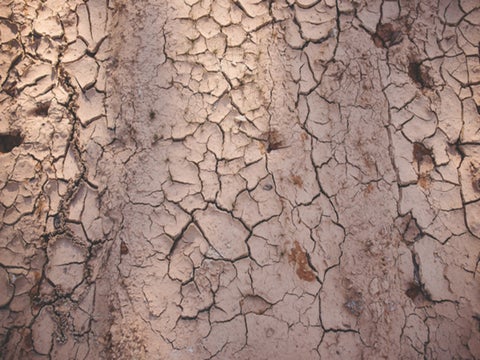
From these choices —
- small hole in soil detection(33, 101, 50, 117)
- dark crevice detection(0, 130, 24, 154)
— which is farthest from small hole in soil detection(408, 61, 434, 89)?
dark crevice detection(0, 130, 24, 154)

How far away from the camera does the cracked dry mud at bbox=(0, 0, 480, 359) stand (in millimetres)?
1538

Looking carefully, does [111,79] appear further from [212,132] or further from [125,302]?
[125,302]

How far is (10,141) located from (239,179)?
1.34 m

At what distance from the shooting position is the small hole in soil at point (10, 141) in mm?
1746

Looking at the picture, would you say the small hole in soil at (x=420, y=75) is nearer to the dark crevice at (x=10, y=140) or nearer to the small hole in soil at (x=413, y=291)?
the small hole in soil at (x=413, y=291)

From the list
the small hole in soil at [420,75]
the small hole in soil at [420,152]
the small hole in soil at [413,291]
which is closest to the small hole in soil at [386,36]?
the small hole in soil at [420,75]

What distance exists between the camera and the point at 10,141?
176cm

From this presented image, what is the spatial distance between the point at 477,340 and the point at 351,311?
0.63 meters

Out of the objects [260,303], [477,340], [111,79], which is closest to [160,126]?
[111,79]

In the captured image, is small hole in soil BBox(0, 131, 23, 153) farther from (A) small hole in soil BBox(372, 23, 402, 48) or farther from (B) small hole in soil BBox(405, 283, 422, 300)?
(B) small hole in soil BBox(405, 283, 422, 300)

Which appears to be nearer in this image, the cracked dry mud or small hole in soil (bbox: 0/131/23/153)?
the cracked dry mud

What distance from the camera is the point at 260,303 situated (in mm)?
1556

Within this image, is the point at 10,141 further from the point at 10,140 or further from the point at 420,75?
the point at 420,75

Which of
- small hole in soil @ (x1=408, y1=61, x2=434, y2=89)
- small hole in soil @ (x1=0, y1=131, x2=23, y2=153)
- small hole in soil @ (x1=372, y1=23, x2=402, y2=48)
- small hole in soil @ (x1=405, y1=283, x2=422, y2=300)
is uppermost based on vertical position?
small hole in soil @ (x1=372, y1=23, x2=402, y2=48)
